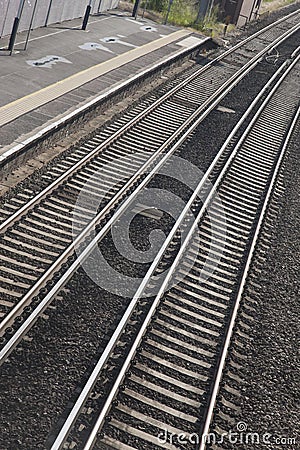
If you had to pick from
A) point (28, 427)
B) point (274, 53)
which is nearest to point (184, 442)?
point (28, 427)

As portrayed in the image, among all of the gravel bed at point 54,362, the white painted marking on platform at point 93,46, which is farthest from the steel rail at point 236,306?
the white painted marking on platform at point 93,46

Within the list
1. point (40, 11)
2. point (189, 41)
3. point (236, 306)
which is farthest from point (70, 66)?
point (236, 306)

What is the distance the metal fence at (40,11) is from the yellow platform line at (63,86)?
2898 mm

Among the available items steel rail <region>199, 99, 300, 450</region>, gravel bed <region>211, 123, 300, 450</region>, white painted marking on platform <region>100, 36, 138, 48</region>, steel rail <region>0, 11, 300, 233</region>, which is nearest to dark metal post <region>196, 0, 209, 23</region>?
steel rail <region>0, 11, 300, 233</region>

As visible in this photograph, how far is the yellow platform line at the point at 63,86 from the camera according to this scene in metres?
16.1

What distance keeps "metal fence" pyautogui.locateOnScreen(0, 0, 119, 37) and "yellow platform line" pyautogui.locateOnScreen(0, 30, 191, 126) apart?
290 centimetres

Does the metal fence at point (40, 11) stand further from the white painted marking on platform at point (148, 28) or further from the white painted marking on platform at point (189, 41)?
the white painted marking on platform at point (189, 41)

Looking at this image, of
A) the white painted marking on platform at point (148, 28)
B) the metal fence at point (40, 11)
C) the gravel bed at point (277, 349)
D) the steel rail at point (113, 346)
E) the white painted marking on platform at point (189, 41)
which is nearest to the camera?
the steel rail at point (113, 346)

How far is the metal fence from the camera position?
74.7 feet

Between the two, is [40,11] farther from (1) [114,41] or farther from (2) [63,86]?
(2) [63,86]

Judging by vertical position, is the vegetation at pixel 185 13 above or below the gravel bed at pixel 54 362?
above

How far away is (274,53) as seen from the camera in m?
32.2

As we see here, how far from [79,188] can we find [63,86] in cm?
668

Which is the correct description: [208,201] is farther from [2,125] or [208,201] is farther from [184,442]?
[184,442]
